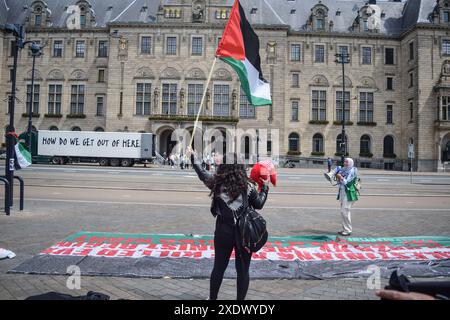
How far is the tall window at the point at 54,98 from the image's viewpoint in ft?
143

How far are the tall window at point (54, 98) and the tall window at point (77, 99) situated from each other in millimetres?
1729

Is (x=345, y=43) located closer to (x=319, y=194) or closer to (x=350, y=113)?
(x=350, y=113)

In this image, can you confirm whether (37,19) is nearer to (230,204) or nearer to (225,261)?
(230,204)

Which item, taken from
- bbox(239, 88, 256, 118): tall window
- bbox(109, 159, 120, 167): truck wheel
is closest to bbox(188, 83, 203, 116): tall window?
bbox(239, 88, 256, 118): tall window

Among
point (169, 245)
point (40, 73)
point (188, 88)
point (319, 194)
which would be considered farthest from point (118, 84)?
point (169, 245)

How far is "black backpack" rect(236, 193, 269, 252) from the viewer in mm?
3500

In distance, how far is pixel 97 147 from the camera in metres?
34.8

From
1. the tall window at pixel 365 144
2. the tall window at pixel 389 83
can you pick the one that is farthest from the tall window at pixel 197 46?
the tall window at pixel 389 83

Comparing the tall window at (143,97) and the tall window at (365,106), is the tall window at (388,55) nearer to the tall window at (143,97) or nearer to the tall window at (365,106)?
the tall window at (365,106)

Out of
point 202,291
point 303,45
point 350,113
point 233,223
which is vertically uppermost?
point 303,45

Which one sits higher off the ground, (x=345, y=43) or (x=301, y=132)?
(x=345, y=43)

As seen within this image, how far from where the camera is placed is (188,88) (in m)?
41.4

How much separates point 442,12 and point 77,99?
47.1 m

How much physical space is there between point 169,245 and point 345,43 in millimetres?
43170
